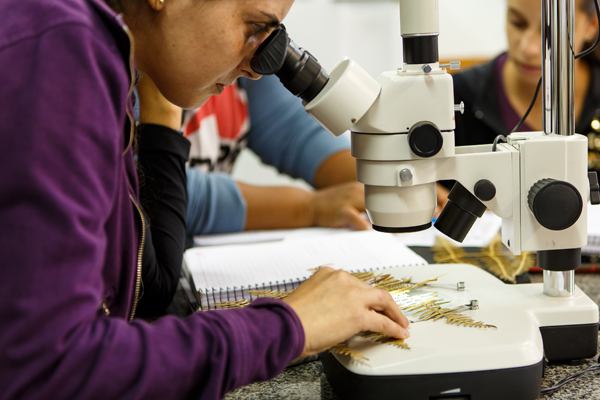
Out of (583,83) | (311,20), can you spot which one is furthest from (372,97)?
(311,20)

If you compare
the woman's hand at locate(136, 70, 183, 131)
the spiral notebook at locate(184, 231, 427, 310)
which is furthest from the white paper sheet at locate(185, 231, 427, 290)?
the woman's hand at locate(136, 70, 183, 131)

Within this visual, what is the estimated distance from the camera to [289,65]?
0.71 m

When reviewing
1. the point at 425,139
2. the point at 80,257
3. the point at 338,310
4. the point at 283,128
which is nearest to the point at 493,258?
the point at 425,139

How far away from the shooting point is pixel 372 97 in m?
0.70

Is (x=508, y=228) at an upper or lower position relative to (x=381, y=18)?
lower

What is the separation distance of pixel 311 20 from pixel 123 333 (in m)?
2.33

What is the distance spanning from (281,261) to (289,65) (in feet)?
1.40

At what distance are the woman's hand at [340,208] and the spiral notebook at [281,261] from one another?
0.16 m

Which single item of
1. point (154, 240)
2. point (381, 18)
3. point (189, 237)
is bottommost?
point (189, 237)

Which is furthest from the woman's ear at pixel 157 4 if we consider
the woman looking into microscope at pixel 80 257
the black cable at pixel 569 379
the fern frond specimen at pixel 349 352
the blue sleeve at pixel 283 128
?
the blue sleeve at pixel 283 128

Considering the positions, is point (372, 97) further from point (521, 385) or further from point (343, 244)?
point (343, 244)

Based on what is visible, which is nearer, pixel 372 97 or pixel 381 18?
pixel 372 97

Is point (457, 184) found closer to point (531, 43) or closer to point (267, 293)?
point (267, 293)

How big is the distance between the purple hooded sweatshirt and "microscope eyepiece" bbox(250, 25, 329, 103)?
200 millimetres
